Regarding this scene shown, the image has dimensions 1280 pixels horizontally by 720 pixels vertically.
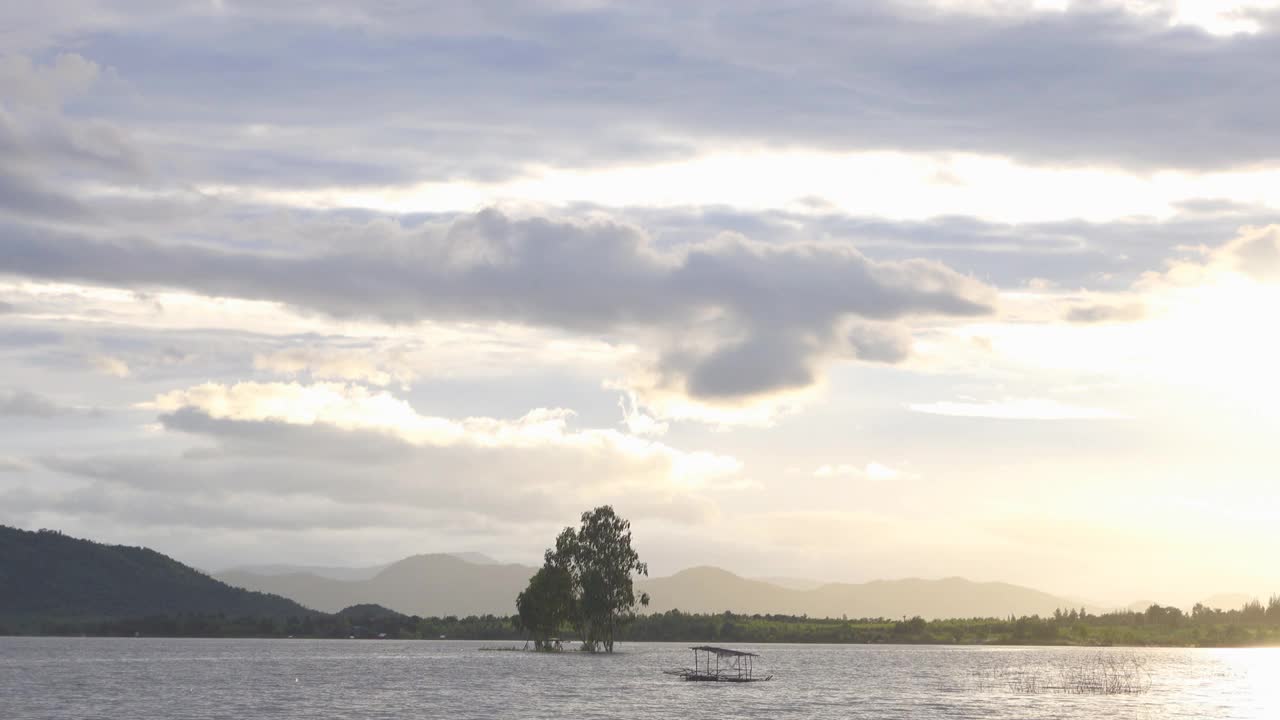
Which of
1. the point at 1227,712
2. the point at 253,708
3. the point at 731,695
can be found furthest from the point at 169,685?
the point at 1227,712

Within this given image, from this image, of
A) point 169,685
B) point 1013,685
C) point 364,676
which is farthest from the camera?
point 364,676

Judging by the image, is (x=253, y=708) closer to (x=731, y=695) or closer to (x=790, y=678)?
(x=731, y=695)

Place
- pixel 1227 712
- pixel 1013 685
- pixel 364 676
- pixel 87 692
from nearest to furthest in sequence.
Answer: pixel 1227 712 → pixel 87 692 → pixel 1013 685 → pixel 364 676

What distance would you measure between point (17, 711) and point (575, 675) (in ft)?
237

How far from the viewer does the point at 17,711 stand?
390ft

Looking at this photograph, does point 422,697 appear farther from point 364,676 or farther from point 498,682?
point 364,676

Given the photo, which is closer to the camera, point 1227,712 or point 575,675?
point 1227,712

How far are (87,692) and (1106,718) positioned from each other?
4045 inches

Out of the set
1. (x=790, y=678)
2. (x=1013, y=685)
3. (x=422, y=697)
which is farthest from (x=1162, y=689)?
(x=422, y=697)

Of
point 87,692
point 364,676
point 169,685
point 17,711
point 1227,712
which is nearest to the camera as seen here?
point 17,711

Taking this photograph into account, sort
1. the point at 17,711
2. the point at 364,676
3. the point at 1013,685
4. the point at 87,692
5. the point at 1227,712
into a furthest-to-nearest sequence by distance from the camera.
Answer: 1. the point at 364,676
2. the point at 1013,685
3. the point at 87,692
4. the point at 1227,712
5. the point at 17,711

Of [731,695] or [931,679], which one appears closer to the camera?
[731,695]

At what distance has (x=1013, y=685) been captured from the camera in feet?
564

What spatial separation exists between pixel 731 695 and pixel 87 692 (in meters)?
68.5
